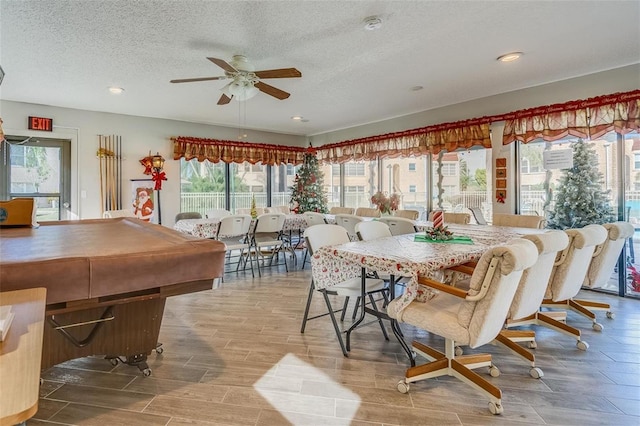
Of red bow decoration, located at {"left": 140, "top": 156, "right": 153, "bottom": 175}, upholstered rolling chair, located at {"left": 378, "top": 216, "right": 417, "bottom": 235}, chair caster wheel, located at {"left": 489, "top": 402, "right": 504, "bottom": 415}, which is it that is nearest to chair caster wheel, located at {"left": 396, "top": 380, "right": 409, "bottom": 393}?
chair caster wheel, located at {"left": 489, "top": 402, "right": 504, "bottom": 415}

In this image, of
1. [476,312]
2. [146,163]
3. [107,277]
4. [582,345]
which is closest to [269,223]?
[146,163]

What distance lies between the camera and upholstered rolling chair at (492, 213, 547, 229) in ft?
12.4

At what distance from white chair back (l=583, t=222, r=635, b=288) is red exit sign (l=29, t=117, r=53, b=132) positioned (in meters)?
7.21

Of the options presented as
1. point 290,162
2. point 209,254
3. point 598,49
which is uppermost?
point 598,49

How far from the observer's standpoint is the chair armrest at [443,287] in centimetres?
178

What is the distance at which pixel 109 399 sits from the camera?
1886mm

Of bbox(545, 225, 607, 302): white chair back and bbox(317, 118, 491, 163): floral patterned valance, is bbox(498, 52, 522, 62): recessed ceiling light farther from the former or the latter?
bbox(545, 225, 607, 302): white chair back

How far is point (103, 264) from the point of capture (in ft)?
4.01

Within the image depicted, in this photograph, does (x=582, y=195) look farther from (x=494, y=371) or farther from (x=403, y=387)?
(x=403, y=387)

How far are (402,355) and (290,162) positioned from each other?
573 centimetres

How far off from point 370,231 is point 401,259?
1218mm

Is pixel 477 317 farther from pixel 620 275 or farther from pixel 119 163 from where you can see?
pixel 119 163

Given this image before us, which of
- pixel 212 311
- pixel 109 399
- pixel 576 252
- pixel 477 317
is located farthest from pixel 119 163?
pixel 576 252

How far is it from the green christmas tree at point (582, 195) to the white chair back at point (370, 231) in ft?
8.10
